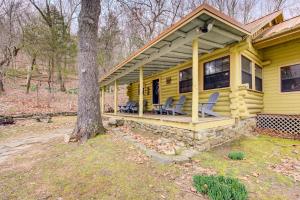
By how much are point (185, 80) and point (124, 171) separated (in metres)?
6.10

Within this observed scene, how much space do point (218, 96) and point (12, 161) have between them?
6.31 meters

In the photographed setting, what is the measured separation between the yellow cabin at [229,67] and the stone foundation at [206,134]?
16 cm

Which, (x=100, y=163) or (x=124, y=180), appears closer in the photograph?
(x=124, y=180)

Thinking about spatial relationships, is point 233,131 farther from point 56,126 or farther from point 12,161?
point 56,126

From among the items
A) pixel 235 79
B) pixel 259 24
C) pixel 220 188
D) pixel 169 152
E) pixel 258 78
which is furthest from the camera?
pixel 258 78

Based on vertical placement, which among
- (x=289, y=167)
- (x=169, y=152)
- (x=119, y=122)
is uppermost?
(x=119, y=122)

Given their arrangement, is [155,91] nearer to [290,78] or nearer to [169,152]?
[290,78]

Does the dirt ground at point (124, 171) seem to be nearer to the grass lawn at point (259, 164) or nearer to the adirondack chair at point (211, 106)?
the grass lawn at point (259, 164)

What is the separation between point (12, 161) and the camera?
4535 mm

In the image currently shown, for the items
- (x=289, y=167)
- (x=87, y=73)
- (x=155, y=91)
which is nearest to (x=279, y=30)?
(x=289, y=167)

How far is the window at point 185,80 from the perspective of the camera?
864 centimetres

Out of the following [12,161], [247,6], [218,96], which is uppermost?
[247,6]

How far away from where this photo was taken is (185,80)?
29.4ft

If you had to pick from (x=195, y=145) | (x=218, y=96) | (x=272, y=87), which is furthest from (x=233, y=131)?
(x=272, y=87)
